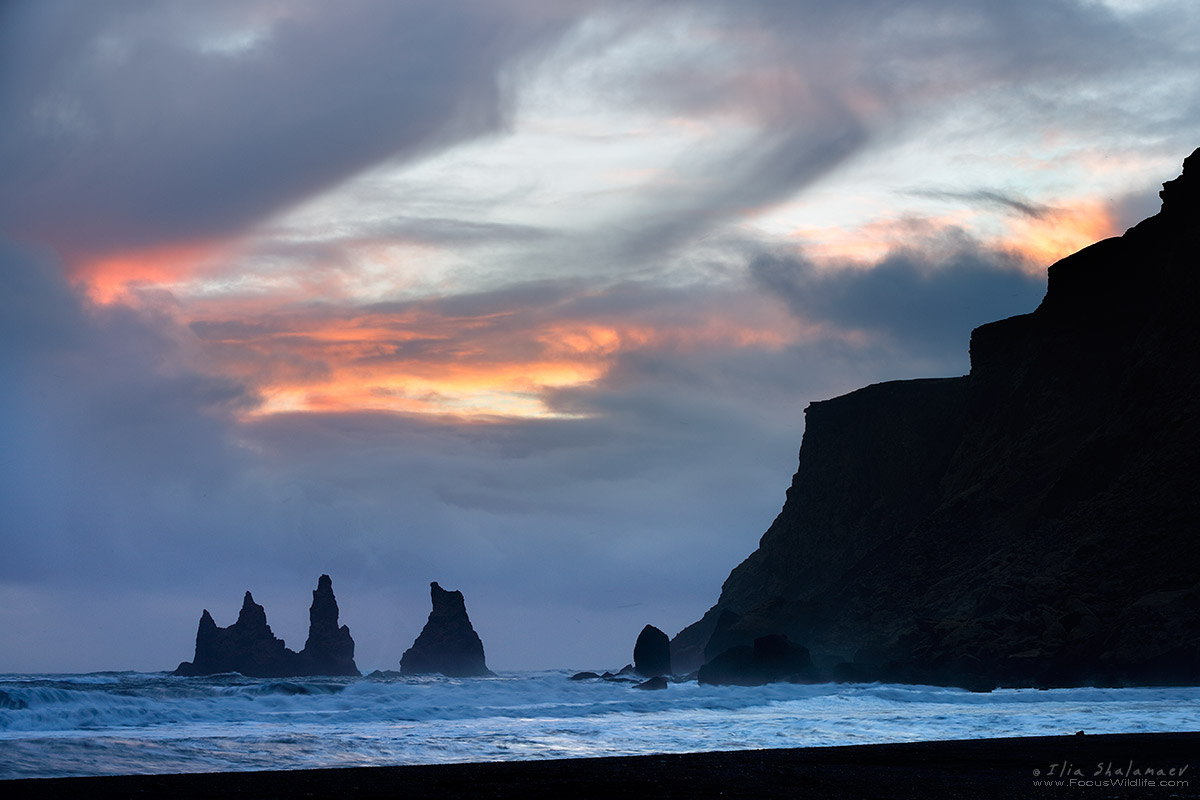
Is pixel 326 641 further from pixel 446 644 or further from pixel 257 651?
pixel 446 644

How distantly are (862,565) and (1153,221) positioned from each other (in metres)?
37.8

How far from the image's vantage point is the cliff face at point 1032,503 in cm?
6128

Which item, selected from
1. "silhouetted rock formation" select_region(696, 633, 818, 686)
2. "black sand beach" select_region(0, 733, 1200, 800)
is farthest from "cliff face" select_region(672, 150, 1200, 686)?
"black sand beach" select_region(0, 733, 1200, 800)

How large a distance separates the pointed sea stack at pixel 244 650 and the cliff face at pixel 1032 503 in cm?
6245

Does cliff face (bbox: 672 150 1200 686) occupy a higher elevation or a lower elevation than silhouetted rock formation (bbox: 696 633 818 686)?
higher

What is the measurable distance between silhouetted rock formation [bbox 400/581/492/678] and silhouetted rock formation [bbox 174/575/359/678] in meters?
12.0

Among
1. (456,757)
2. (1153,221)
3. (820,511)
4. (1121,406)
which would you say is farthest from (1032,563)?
(456,757)

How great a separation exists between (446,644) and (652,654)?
168 ft

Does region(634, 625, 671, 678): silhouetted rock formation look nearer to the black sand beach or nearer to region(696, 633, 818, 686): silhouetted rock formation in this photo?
region(696, 633, 818, 686): silhouetted rock formation

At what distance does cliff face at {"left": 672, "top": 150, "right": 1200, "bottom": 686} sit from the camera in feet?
201

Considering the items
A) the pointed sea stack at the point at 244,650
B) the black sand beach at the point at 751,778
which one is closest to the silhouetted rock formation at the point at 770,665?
the black sand beach at the point at 751,778

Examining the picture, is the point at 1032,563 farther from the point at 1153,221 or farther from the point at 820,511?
the point at 820,511

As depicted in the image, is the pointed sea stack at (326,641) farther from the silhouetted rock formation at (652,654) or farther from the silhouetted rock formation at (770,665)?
the silhouetted rock formation at (770,665)

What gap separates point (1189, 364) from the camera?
222 feet
